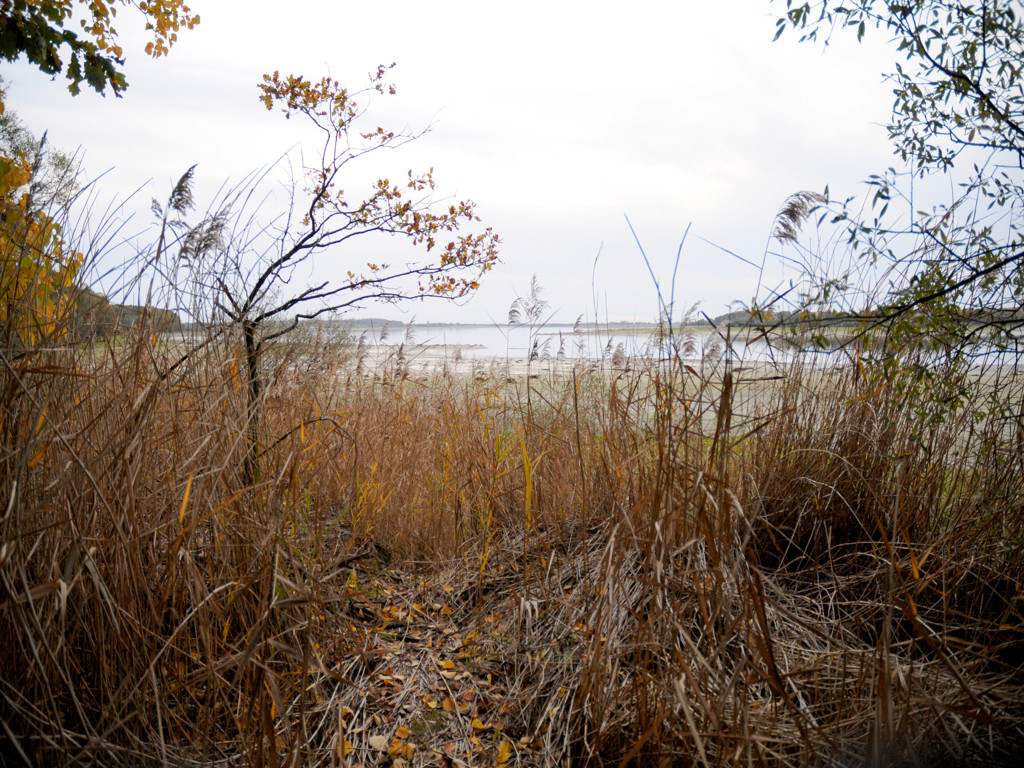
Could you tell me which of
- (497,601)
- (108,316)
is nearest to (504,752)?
(497,601)

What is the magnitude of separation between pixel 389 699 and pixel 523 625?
529mm

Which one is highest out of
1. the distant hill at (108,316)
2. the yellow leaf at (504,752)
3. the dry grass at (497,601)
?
the distant hill at (108,316)

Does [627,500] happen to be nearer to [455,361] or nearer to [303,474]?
[303,474]

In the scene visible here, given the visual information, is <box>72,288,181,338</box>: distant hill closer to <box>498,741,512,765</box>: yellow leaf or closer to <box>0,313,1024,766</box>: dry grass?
<box>0,313,1024,766</box>: dry grass

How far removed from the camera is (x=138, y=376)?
1600 mm

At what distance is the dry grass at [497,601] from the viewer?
1246mm

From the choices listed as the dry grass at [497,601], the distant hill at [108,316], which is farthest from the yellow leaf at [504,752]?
the distant hill at [108,316]

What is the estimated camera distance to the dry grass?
49.1 inches

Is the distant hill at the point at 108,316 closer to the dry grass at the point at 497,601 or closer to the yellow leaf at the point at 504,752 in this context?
the dry grass at the point at 497,601

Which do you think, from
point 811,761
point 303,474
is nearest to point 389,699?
point 303,474

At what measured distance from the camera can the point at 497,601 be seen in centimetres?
234

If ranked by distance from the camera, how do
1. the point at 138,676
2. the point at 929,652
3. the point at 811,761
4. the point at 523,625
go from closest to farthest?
the point at 811,761 → the point at 138,676 → the point at 929,652 → the point at 523,625

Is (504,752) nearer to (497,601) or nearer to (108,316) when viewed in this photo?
(497,601)

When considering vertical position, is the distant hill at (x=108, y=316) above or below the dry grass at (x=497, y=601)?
above
